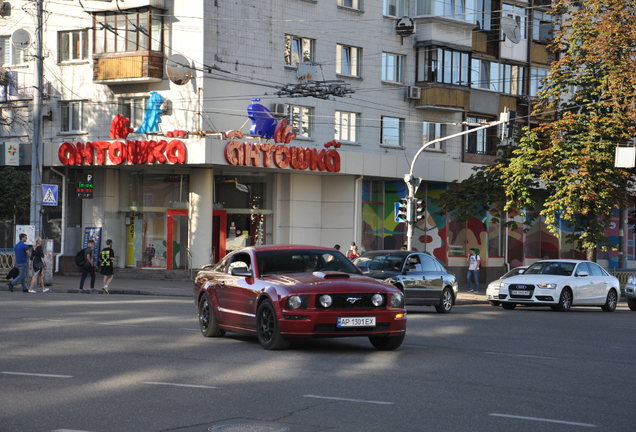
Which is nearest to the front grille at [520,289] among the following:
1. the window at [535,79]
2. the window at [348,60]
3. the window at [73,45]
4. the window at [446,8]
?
the window at [348,60]

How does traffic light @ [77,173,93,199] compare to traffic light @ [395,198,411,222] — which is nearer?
traffic light @ [395,198,411,222]

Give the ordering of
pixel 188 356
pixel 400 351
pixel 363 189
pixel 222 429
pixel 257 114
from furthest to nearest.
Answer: pixel 363 189 → pixel 257 114 → pixel 400 351 → pixel 188 356 → pixel 222 429

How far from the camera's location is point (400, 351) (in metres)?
12.6

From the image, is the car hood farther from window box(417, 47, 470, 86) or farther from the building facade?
window box(417, 47, 470, 86)

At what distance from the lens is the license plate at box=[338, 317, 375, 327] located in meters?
11.9

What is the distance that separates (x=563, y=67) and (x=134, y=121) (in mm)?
17197

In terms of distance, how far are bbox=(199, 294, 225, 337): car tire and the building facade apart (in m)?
19.4

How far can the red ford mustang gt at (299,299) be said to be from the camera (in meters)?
11.9

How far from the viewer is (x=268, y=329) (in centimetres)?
1250

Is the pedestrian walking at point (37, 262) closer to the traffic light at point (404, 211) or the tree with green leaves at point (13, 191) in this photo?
the tree with green leaves at point (13, 191)

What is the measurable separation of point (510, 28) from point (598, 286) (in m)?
22.1

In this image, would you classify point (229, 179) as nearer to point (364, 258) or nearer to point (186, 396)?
point (364, 258)

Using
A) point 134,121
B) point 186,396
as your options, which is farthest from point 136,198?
point 186,396

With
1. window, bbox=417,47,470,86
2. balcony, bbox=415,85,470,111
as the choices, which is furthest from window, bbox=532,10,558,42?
balcony, bbox=415,85,470,111
